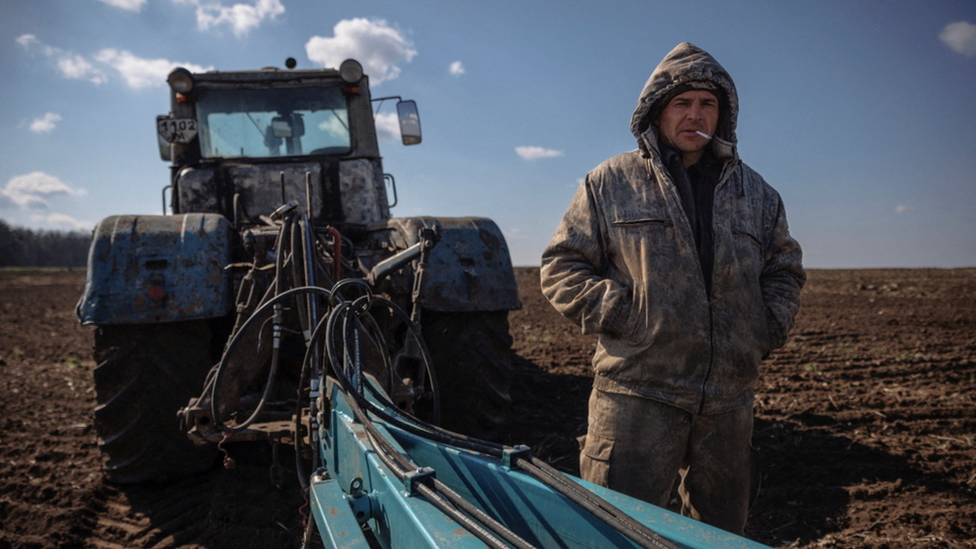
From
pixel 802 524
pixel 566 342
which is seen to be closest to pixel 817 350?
pixel 566 342

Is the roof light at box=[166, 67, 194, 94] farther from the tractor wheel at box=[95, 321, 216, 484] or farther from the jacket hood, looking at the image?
the jacket hood

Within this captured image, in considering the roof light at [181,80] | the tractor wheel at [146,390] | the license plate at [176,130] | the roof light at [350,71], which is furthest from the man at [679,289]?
the roof light at [181,80]

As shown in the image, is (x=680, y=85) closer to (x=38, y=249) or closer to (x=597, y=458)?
(x=597, y=458)

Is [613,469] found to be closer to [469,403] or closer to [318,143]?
[469,403]

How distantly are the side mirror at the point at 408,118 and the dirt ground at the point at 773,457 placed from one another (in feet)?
8.07

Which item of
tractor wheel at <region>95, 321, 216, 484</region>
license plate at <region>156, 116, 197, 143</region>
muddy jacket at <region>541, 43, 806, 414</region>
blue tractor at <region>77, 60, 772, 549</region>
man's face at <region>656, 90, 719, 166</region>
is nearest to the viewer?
blue tractor at <region>77, 60, 772, 549</region>

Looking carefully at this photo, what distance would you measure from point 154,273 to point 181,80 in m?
2.17

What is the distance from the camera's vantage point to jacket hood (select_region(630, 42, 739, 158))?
2.14 meters

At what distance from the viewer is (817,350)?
297 inches

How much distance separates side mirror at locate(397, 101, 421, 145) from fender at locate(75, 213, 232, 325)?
2208 millimetres

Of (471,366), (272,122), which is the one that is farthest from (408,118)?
(471,366)

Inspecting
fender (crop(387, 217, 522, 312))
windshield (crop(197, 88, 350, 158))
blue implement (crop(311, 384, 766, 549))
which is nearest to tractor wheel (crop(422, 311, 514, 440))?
fender (crop(387, 217, 522, 312))

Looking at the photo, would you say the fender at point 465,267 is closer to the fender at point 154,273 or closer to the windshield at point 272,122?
the fender at point 154,273

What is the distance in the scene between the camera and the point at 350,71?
16.2 ft
